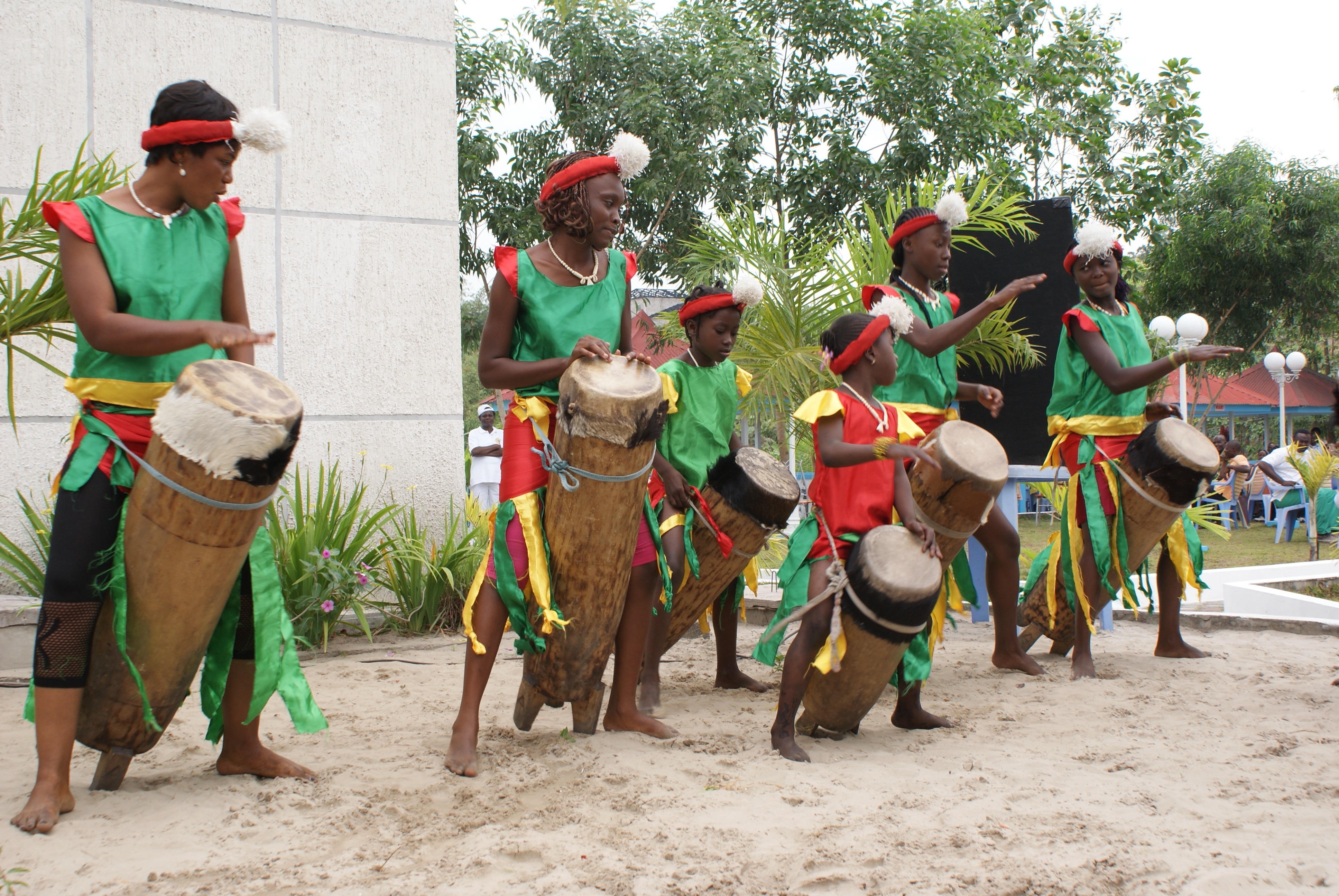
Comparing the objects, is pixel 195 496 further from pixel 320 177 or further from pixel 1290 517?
pixel 1290 517

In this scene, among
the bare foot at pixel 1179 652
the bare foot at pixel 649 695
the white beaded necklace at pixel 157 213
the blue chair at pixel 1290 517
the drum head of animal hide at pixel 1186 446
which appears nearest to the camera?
the white beaded necklace at pixel 157 213

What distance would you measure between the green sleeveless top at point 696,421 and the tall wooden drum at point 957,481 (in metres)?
0.76

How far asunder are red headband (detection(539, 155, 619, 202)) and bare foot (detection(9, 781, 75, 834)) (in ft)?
6.69

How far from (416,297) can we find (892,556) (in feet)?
12.6

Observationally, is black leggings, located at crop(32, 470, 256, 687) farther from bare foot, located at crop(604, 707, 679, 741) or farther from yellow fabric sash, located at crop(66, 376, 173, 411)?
bare foot, located at crop(604, 707, 679, 741)

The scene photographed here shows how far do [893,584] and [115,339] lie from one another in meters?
2.15

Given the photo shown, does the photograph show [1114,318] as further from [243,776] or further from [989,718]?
[243,776]

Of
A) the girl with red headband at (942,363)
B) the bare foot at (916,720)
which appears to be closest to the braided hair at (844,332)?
the girl with red headband at (942,363)

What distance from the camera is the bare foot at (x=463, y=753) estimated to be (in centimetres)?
297

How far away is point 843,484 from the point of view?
3.47m

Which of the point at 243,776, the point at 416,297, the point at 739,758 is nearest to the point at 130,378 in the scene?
the point at 243,776

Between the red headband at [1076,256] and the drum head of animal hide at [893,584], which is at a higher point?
the red headband at [1076,256]

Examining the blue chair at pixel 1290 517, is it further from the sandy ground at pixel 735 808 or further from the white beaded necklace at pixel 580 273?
the white beaded necklace at pixel 580 273

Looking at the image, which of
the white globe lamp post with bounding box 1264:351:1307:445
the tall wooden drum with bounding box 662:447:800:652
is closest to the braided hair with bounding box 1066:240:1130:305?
the tall wooden drum with bounding box 662:447:800:652
